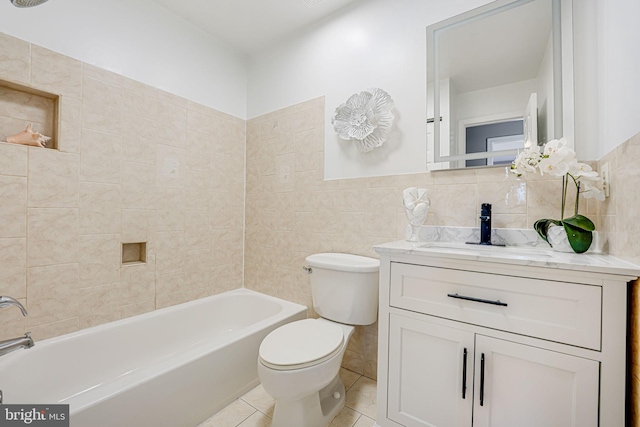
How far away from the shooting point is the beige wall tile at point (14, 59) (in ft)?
4.20

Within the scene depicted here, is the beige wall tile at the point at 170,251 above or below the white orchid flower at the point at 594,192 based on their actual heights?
below

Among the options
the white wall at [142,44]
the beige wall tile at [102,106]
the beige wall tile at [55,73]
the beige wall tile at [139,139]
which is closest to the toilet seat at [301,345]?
the beige wall tile at [139,139]

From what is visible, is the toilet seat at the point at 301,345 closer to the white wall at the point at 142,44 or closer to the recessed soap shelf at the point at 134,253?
the recessed soap shelf at the point at 134,253

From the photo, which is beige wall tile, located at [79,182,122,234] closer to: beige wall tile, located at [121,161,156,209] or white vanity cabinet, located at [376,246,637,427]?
beige wall tile, located at [121,161,156,209]

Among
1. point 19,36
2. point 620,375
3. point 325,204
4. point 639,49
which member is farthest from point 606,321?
point 19,36

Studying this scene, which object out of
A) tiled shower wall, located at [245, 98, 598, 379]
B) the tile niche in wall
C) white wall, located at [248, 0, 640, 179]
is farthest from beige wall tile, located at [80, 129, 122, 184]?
white wall, located at [248, 0, 640, 179]

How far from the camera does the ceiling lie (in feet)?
5.87

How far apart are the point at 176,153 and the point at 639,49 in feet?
7.48

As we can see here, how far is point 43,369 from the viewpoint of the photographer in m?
1.29

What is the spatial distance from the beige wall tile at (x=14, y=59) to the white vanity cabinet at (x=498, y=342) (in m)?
1.96

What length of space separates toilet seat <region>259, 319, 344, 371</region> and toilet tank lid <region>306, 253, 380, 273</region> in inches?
12.3

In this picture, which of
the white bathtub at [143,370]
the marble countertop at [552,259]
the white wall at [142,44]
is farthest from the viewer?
the white wall at [142,44]

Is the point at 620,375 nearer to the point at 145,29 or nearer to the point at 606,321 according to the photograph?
the point at 606,321

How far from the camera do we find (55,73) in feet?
4.64
